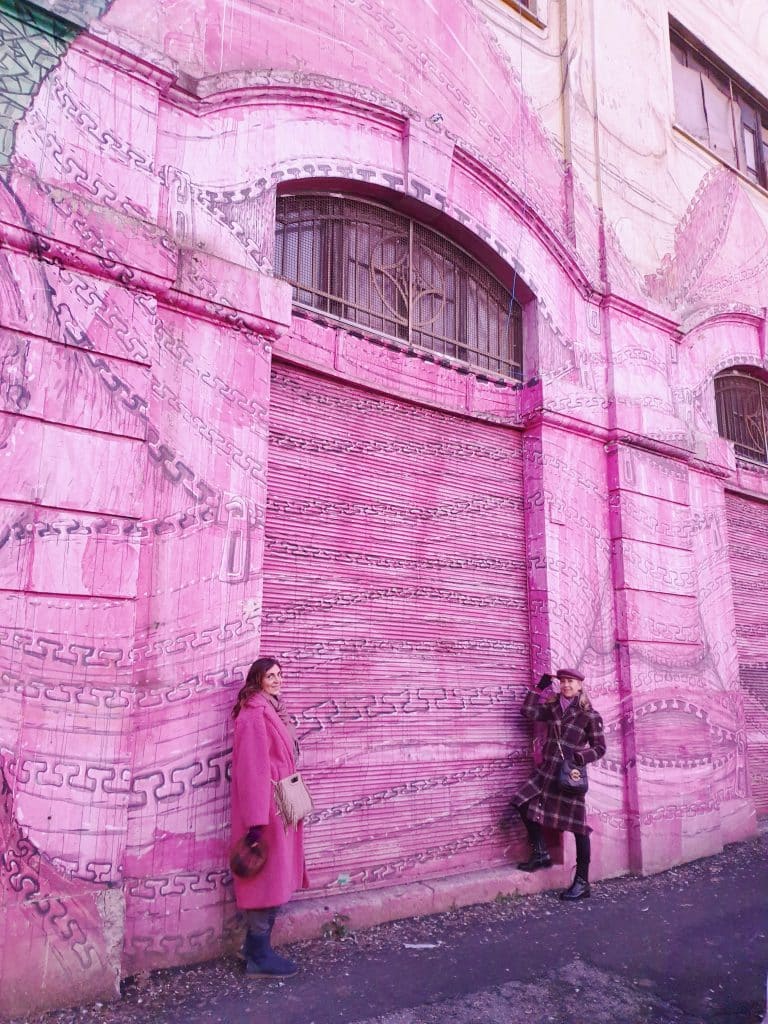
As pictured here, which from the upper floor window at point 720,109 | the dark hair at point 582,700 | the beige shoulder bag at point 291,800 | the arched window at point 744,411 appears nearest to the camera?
the beige shoulder bag at point 291,800

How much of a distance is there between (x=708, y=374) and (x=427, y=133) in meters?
4.18

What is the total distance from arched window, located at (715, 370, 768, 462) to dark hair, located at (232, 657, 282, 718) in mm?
6634

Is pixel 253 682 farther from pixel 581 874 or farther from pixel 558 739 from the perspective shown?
pixel 581 874

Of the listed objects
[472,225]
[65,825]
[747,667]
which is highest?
[472,225]

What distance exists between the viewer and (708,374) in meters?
8.45

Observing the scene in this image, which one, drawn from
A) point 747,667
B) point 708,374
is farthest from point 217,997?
point 708,374

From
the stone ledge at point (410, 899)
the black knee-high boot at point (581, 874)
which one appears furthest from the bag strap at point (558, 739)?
the stone ledge at point (410, 899)

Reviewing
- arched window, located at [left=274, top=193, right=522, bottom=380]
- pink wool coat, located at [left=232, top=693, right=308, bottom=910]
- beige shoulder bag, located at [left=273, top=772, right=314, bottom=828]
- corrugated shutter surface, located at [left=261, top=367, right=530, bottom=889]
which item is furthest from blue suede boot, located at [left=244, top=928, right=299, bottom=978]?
arched window, located at [left=274, top=193, right=522, bottom=380]

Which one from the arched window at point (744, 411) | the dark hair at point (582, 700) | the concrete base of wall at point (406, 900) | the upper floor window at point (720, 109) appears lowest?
the concrete base of wall at point (406, 900)

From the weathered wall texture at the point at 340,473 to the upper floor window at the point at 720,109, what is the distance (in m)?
0.72

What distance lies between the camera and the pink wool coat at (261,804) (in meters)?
3.96

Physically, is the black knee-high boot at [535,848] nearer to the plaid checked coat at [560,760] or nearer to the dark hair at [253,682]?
the plaid checked coat at [560,760]

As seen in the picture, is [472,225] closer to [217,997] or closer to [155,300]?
[155,300]

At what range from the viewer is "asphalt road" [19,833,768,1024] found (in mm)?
3654
